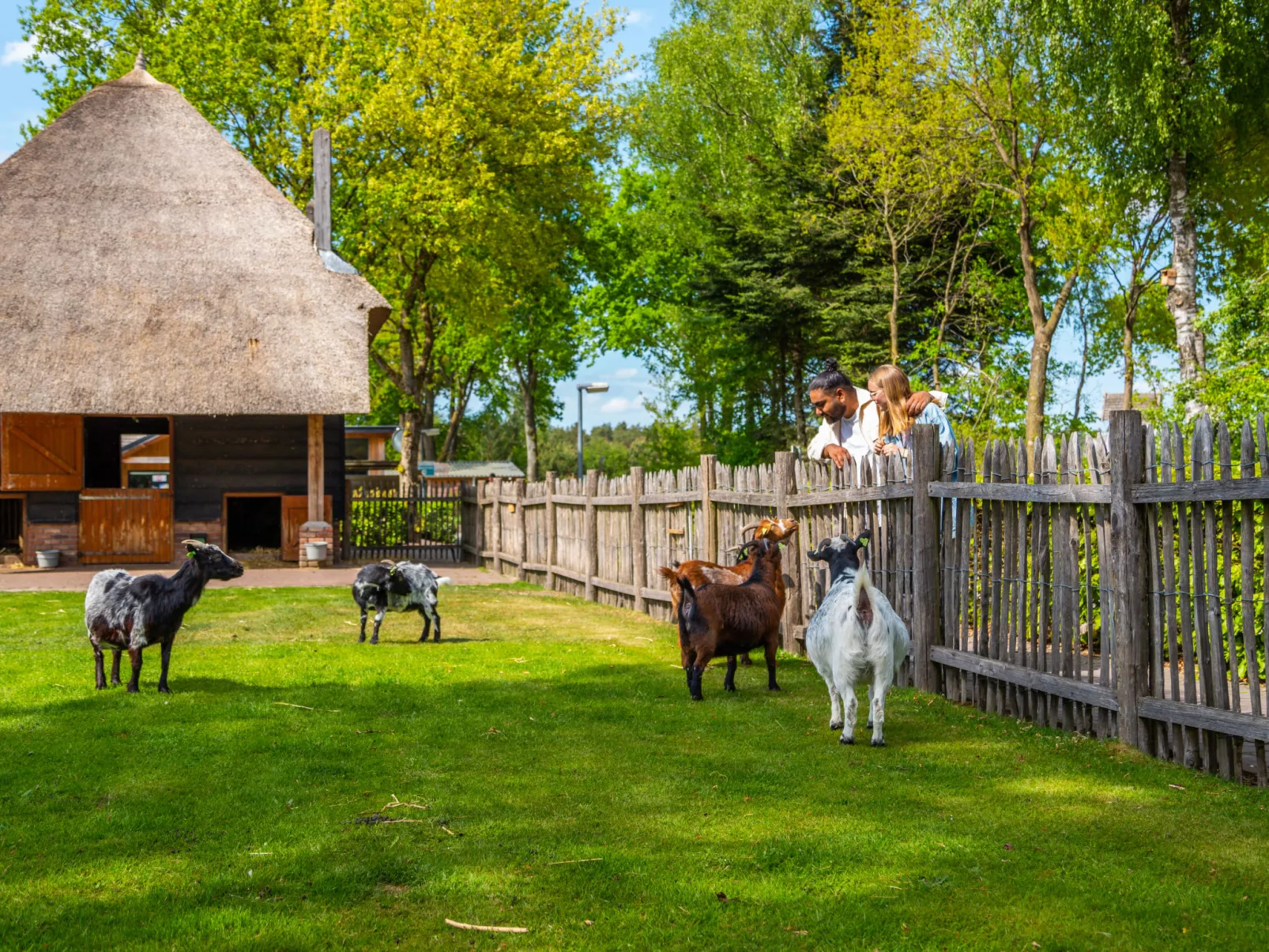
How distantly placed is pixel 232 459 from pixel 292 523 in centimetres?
168

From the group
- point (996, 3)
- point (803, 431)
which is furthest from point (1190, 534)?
point (803, 431)

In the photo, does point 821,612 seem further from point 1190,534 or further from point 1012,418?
point 1012,418

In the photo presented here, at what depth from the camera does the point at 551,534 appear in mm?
17406

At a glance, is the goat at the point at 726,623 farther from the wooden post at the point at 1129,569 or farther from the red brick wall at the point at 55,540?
the red brick wall at the point at 55,540

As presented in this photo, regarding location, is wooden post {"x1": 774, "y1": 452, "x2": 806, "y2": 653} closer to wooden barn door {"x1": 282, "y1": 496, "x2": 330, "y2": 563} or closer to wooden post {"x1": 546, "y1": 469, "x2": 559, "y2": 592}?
wooden post {"x1": 546, "y1": 469, "x2": 559, "y2": 592}

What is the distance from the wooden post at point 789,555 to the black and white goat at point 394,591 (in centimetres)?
328

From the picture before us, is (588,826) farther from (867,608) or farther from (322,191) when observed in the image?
(322,191)

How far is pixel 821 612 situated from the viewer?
671 centimetres

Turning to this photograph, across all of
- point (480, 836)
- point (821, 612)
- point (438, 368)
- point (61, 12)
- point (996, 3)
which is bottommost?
point (480, 836)

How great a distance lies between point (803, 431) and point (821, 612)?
1272 inches

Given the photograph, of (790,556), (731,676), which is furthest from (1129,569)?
(790,556)

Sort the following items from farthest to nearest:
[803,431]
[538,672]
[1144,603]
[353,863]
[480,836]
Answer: [803,431] → [538,672] → [1144,603] → [480,836] → [353,863]

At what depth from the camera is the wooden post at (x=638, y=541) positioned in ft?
44.7

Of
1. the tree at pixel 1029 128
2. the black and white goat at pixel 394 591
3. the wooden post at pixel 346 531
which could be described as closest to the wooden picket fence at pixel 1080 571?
the black and white goat at pixel 394 591
